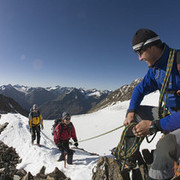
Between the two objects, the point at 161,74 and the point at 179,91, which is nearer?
the point at 179,91

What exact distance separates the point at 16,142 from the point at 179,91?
12466 millimetres

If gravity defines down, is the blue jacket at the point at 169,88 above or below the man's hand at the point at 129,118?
above

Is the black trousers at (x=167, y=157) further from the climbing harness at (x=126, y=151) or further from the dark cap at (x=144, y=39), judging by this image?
the dark cap at (x=144, y=39)

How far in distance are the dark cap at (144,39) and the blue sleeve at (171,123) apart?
1526 millimetres

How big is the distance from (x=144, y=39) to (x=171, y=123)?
5.91 feet

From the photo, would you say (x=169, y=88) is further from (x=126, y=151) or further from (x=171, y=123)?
(x=126, y=151)

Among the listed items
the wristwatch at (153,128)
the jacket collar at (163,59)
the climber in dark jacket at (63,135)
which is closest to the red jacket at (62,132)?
the climber in dark jacket at (63,135)

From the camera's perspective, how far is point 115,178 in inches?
126

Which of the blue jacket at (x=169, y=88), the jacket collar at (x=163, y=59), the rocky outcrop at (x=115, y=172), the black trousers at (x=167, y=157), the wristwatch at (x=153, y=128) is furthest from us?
the rocky outcrop at (x=115, y=172)

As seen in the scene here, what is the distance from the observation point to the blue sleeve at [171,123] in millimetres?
1978

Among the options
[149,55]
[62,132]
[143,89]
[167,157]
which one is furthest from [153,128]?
[62,132]

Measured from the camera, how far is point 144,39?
8.46 ft

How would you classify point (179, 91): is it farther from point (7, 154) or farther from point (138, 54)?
point (7, 154)

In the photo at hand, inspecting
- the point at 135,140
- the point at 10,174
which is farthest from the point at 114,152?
the point at 10,174
